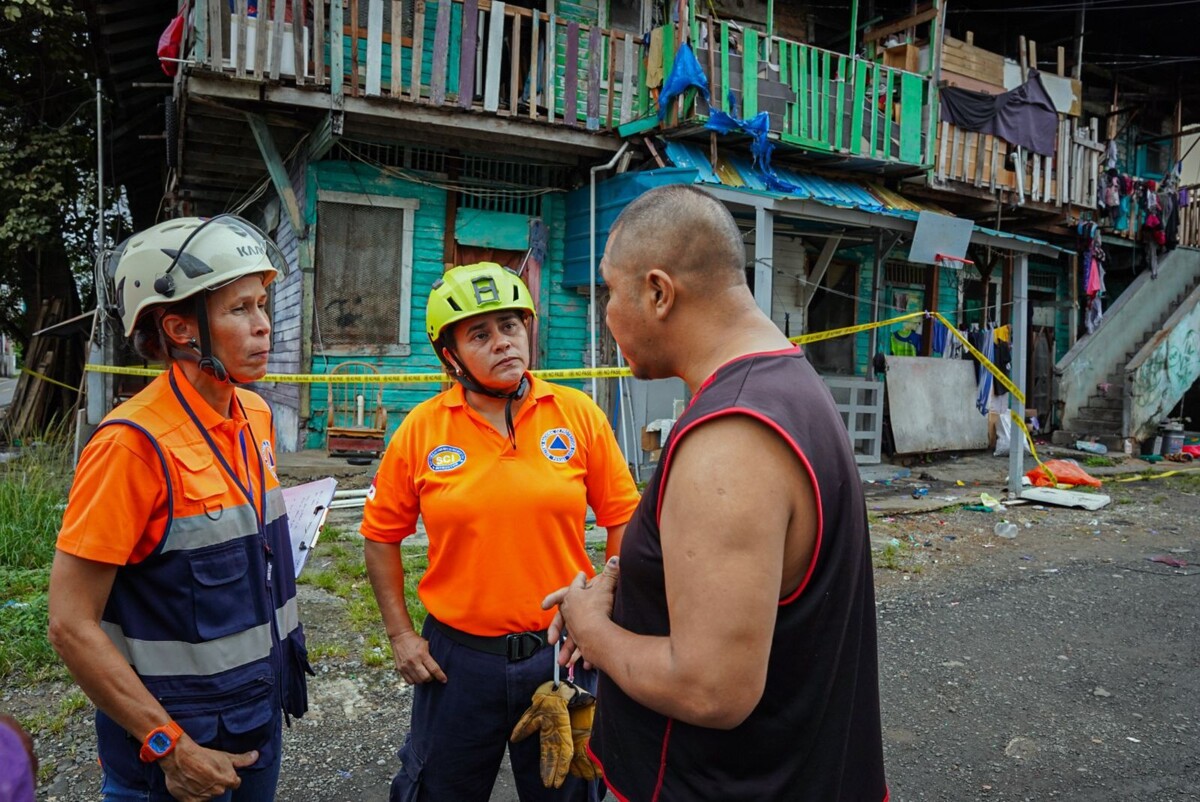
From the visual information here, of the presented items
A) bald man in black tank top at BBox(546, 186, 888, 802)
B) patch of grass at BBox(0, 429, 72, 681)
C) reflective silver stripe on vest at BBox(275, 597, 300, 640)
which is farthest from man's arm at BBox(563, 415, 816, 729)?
patch of grass at BBox(0, 429, 72, 681)

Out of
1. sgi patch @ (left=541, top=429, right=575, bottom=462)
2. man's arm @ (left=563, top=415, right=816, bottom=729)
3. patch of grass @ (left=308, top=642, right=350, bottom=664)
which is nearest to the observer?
man's arm @ (left=563, top=415, right=816, bottom=729)

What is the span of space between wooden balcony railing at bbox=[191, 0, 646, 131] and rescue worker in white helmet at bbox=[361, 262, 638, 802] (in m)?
Result: 6.34

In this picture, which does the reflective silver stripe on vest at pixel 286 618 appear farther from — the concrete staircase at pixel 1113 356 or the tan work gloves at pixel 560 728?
the concrete staircase at pixel 1113 356

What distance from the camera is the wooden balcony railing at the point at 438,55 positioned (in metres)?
7.30

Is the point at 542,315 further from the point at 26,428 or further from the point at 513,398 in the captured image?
the point at 26,428

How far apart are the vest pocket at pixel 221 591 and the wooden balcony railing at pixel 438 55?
6901mm

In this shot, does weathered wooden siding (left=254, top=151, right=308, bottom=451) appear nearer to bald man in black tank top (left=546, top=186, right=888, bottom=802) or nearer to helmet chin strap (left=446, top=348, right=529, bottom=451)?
helmet chin strap (left=446, top=348, right=529, bottom=451)

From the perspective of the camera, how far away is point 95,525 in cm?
152

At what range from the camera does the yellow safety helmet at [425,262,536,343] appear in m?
2.23

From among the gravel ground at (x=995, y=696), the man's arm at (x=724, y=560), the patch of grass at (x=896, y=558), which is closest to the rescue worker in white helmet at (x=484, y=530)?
the man's arm at (x=724, y=560)

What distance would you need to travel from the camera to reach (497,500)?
2.08m

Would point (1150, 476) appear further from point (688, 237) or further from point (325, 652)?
point (688, 237)

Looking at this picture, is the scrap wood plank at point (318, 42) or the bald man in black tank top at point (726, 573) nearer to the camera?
the bald man in black tank top at point (726, 573)

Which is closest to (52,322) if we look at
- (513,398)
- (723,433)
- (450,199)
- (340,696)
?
(450,199)
